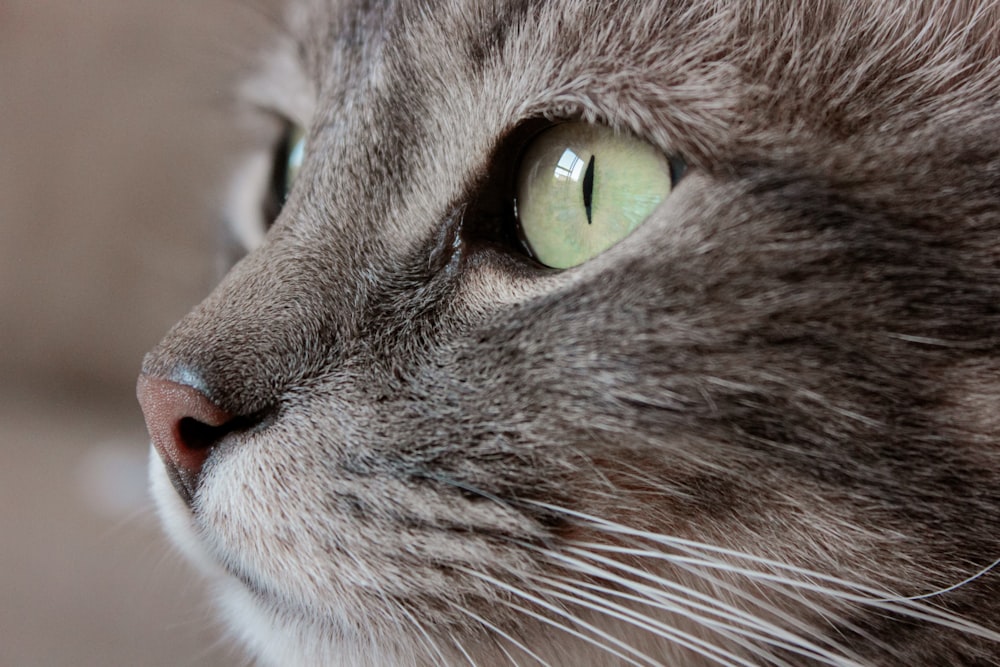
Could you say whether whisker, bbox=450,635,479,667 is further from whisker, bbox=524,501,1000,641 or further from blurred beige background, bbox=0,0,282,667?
blurred beige background, bbox=0,0,282,667

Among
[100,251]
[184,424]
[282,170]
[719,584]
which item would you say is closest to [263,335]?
[184,424]

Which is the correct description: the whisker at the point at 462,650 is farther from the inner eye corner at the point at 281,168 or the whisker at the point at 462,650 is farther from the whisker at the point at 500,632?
the inner eye corner at the point at 281,168

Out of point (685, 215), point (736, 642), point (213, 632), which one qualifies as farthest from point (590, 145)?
point (213, 632)

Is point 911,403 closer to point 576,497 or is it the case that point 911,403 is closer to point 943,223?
point 943,223

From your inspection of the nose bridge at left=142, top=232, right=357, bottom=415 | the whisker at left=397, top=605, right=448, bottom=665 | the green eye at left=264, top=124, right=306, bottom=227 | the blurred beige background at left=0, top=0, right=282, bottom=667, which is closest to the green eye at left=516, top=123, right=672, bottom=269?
the nose bridge at left=142, top=232, right=357, bottom=415

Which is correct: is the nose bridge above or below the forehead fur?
below

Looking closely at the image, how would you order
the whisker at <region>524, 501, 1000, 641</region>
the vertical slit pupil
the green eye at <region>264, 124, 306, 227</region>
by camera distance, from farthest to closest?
the green eye at <region>264, 124, 306, 227</region>
the vertical slit pupil
the whisker at <region>524, 501, 1000, 641</region>

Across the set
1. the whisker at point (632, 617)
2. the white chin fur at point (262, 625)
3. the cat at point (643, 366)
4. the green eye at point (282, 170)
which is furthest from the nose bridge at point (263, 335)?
the green eye at point (282, 170)
